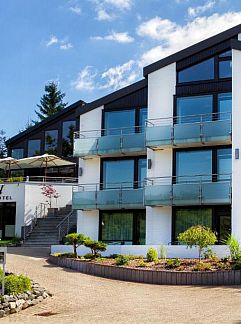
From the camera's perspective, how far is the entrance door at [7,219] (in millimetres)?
35594

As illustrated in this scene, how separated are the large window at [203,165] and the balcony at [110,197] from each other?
2.21 m

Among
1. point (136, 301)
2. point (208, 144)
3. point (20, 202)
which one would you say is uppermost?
point (208, 144)

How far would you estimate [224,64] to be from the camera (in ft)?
89.4

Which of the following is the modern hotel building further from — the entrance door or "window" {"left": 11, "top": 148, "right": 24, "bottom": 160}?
"window" {"left": 11, "top": 148, "right": 24, "bottom": 160}

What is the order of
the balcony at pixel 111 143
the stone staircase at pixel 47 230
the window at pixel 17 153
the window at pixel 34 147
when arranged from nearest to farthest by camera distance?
the balcony at pixel 111 143
the stone staircase at pixel 47 230
the window at pixel 34 147
the window at pixel 17 153

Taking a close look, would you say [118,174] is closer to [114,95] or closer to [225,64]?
[114,95]

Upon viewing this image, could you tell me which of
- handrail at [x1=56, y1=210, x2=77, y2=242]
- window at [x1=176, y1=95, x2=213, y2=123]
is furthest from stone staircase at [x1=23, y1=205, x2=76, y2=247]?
window at [x1=176, y1=95, x2=213, y2=123]

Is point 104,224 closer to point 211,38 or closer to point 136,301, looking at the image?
point 211,38

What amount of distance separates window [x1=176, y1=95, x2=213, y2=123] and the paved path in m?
9.80

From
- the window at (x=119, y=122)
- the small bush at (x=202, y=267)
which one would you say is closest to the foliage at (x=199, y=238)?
the small bush at (x=202, y=267)

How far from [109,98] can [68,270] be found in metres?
11.1

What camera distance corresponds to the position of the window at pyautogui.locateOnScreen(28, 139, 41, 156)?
42.9 m

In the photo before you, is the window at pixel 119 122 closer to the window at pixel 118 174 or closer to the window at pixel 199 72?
the window at pixel 118 174

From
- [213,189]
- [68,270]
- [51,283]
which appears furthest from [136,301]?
[213,189]
